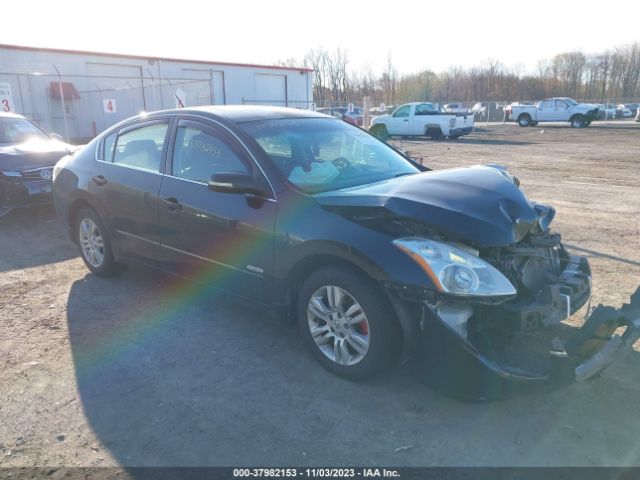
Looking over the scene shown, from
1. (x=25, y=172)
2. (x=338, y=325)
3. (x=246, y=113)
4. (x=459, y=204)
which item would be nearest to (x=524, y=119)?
(x=25, y=172)

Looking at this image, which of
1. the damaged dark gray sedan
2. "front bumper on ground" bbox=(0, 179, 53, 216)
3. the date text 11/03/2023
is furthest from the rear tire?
the date text 11/03/2023

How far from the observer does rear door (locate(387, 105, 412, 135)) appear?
84.4 feet

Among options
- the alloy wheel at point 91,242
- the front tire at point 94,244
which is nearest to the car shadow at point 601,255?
the front tire at point 94,244

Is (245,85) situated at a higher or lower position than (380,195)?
higher

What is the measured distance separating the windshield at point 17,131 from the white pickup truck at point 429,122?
57.1 ft

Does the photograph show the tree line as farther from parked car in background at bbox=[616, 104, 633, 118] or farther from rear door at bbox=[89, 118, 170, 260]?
rear door at bbox=[89, 118, 170, 260]

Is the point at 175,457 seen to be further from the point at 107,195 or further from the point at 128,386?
the point at 107,195

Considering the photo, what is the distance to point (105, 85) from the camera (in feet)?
85.9

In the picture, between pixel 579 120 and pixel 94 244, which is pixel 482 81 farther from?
pixel 94 244

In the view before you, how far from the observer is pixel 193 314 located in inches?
177

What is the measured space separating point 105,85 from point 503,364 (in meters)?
27.5

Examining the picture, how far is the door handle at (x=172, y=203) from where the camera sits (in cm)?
416

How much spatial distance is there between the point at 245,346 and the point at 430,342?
1574mm

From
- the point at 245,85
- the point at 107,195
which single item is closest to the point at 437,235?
the point at 107,195
